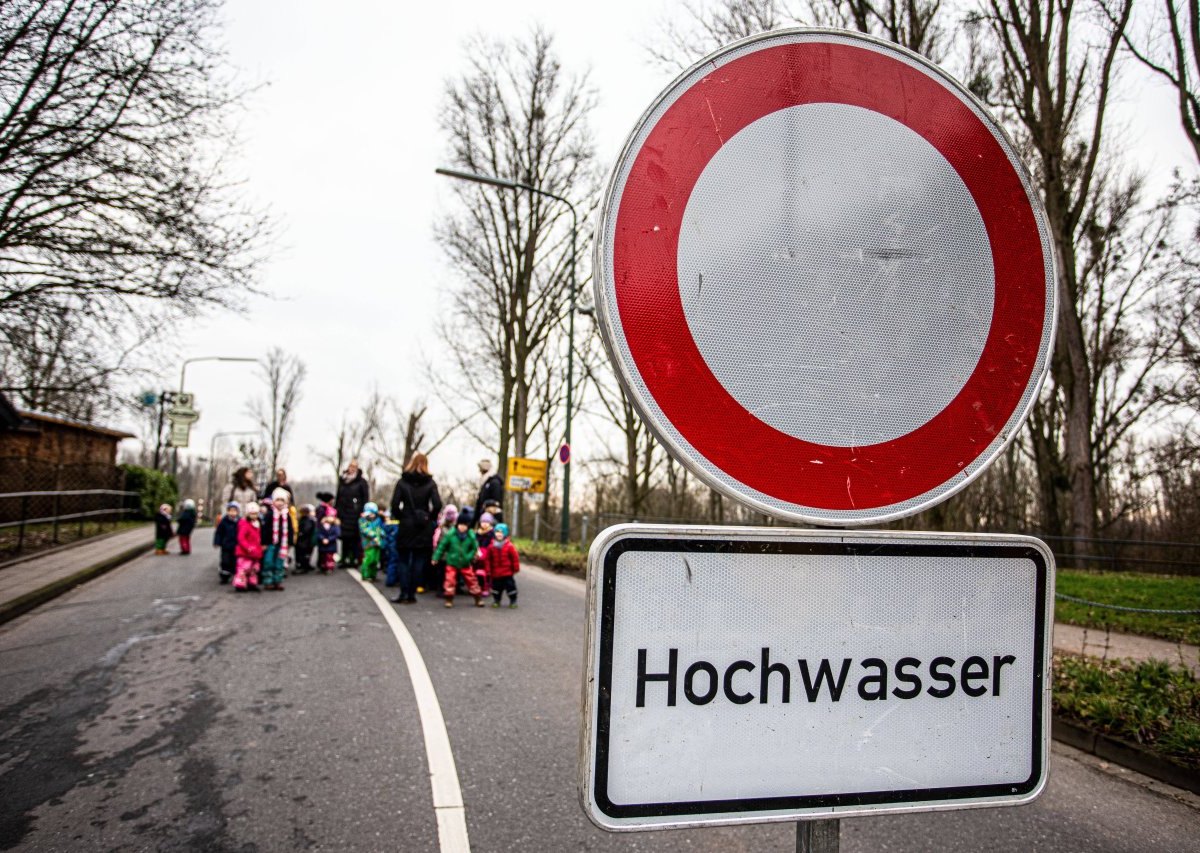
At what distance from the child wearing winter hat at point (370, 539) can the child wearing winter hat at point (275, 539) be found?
1204 millimetres

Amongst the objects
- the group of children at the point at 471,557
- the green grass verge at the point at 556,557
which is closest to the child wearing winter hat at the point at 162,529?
the group of children at the point at 471,557

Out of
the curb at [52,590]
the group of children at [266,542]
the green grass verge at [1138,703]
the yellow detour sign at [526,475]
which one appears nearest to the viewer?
the green grass verge at [1138,703]

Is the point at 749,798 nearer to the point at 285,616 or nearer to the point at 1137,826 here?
the point at 1137,826

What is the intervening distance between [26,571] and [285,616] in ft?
15.6

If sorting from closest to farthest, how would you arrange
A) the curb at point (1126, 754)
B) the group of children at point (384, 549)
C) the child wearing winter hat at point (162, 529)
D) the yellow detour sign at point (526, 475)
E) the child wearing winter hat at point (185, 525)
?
the curb at point (1126, 754), the group of children at point (384, 549), the child wearing winter hat at point (185, 525), the child wearing winter hat at point (162, 529), the yellow detour sign at point (526, 475)

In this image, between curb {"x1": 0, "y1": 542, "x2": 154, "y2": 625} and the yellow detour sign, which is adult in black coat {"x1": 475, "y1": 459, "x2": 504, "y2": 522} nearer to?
curb {"x1": 0, "y1": 542, "x2": 154, "y2": 625}

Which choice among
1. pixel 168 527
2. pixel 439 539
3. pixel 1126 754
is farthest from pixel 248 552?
pixel 1126 754

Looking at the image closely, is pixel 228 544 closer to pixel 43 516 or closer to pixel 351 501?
pixel 351 501

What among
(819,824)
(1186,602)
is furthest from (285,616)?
(1186,602)

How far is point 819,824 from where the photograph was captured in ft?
3.60

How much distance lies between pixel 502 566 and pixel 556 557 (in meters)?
6.57

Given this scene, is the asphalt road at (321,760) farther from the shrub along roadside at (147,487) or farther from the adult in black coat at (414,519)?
the shrub along roadside at (147,487)

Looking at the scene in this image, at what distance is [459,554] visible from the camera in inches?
399

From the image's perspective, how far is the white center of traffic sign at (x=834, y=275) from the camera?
1.09 metres
